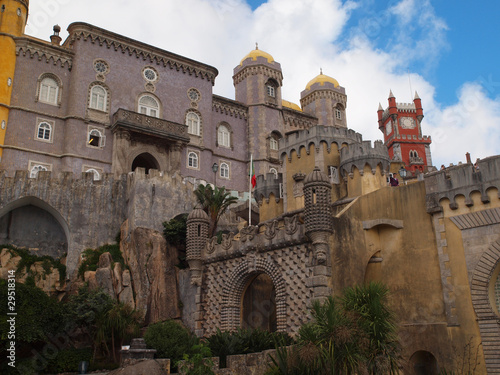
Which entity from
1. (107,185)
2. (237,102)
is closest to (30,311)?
(107,185)

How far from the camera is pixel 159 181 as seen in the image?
29641mm

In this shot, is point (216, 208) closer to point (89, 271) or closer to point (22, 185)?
point (89, 271)

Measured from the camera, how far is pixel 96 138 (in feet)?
122

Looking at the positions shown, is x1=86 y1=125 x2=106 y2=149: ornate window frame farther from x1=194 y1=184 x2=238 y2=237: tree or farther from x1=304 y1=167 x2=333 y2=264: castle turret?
x1=304 y1=167 x2=333 y2=264: castle turret

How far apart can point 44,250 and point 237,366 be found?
53.8ft

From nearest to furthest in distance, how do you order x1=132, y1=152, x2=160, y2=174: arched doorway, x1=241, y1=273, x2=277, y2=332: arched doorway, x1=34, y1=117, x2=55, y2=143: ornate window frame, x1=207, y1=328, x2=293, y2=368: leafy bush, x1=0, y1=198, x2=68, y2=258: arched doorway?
1. x1=207, y1=328, x2=293, y2=368: leafy bush
2. x1=241, y1=273, x2=277, y2=332: arched doorway
3. x1=0, y1=198, x2=68, y2=258: arched doorway
4. x1=34, y1=117, x2=55, y2=143: ornate window frame
5. x1=132, y1=152, x2=160, y2=174: arched doorway

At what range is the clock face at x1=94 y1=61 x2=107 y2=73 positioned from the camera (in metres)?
38.4

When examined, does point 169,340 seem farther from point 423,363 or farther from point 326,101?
point 326,101

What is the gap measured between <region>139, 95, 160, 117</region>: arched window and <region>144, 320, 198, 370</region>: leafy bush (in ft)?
74.2

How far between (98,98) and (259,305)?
21493 mm

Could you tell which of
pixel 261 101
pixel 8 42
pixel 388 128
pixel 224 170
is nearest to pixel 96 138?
pixel 8 42

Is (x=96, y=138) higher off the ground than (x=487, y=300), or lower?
higher

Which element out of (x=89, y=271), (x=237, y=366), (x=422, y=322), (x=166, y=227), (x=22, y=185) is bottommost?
(x=237, y=366)

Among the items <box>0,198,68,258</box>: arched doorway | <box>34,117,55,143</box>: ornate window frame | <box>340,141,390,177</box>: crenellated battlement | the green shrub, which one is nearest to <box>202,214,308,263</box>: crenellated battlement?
<box>340,141,390,177</box>: crenellated battlement
